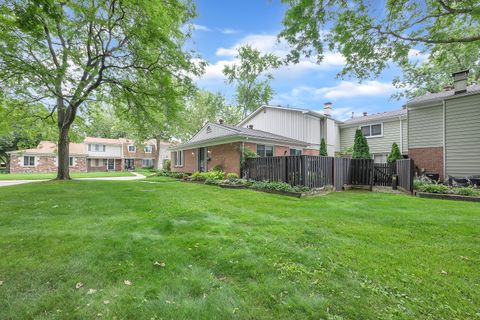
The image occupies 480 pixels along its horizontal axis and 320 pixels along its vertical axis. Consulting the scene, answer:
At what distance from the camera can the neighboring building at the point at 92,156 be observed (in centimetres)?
3094

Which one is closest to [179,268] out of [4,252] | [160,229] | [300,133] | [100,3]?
[160,229]

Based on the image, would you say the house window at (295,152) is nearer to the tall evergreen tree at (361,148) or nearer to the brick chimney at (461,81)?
the tall evergreen tree at (361,148)

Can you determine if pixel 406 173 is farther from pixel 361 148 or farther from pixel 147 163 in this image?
pixel 147 163

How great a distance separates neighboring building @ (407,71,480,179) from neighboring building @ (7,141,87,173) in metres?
36.4

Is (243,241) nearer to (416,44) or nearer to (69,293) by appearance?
(69,293)

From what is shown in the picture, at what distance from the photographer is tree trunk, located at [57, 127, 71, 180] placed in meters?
13.9

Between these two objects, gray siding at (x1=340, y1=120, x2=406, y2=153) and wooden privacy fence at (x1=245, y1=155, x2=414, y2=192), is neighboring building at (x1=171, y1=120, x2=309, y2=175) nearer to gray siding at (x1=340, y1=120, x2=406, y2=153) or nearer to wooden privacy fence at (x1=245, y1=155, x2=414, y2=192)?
wooden privacy fence at (x1=245, y1=155, x2=414, y2=192)

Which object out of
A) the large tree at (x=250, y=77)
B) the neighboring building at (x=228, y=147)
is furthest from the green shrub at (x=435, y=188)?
the large tree at (x=250, y=77)

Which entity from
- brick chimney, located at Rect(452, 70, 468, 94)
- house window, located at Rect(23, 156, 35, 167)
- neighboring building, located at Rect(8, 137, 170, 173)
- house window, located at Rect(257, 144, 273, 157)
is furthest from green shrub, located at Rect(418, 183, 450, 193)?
house window, located at Rect(23, 156, 35, 167)

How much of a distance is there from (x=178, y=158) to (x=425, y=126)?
18724 millimetres

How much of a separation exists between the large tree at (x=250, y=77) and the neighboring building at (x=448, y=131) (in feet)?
65.9

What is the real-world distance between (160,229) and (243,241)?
180cm

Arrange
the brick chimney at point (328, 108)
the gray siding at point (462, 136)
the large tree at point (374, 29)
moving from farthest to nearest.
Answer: the brick chimney at point (328, 108) < the gray siding at point (462, 136) < the large tree at point (374, 29)

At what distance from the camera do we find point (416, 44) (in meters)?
6.55
